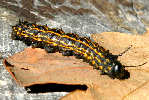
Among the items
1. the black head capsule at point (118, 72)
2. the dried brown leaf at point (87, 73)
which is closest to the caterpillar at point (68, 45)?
the black head capsule at point (118, 72)

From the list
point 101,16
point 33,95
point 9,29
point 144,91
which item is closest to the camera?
point 144,91

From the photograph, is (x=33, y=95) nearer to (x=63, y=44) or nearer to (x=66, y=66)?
(x=66, y=66)

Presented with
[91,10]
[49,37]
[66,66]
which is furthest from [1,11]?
[66,66]

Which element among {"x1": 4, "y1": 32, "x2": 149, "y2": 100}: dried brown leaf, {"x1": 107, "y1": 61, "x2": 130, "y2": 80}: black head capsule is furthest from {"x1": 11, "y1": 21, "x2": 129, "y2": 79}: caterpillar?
{"x1": 4, "y1": 32, "x2": 149, "y2": 100}: dried brown leaf

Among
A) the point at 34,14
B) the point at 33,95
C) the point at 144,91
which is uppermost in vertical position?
the point at 34,14

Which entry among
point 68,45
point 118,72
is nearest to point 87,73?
point 118,72

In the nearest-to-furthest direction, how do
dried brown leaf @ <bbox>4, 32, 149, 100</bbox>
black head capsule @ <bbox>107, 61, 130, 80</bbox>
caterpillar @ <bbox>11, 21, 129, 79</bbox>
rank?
dried brown leaf @ <bbox>4, 32, 149, 100</bbox> → black head capsule @ <bbox>107, 61, 130, 80</bbox> → caterpillar @ <bbox>11, 21, 129, 79</bbox>

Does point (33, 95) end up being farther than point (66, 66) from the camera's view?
Yes

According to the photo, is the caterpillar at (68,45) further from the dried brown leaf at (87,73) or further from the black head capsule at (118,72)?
the dried brown leaf at (87,73)

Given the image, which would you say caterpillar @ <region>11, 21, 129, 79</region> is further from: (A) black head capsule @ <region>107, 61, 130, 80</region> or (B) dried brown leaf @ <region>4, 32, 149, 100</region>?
(B) dried brown leaf @ <region>4, 32, 149, 100</region>
